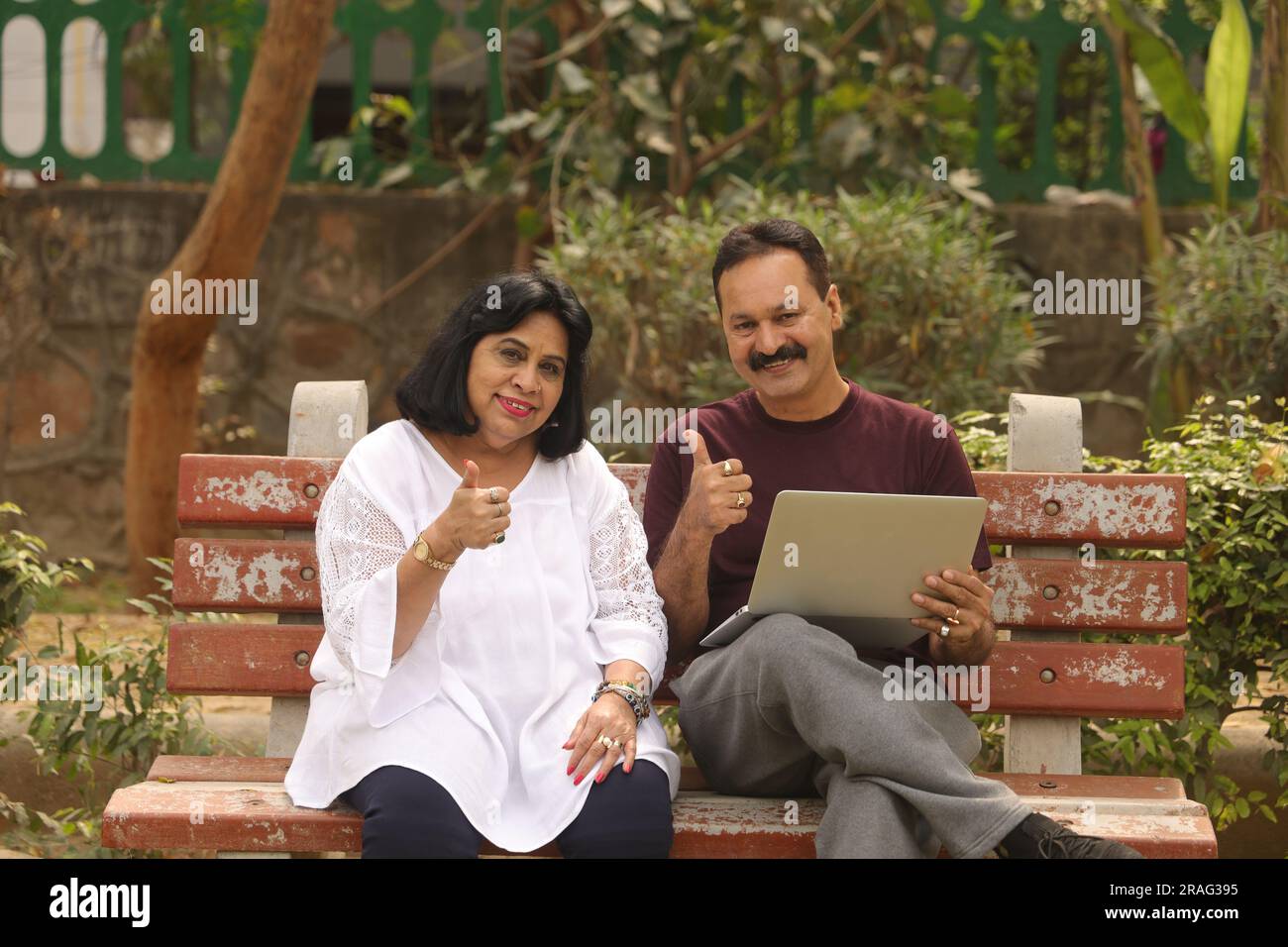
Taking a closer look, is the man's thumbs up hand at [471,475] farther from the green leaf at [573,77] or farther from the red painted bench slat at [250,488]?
the green leaf at [573,77]

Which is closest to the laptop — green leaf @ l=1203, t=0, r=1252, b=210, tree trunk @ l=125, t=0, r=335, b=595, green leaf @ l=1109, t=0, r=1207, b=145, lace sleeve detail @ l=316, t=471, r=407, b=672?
lace sleeve detail @ l=316, t=471, r=407, b=672

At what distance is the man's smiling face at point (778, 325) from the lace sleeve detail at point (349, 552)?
32.5 inches

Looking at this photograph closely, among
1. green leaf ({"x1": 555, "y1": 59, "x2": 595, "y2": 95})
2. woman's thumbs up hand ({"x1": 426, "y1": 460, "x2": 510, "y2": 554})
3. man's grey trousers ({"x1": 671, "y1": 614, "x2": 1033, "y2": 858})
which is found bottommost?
man's grey trousers ({"x1": 671, "y1": 614, "x2": 1033, "y2": 858})

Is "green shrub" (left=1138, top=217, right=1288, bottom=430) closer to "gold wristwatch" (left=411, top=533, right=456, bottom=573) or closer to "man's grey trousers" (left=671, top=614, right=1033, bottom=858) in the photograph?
"man's grey trousers" (left=671, top=614, right=1033, bottom=858)

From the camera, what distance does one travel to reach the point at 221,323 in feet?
23.1

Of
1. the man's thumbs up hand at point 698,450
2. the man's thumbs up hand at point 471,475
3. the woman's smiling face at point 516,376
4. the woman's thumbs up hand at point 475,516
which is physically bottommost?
the woman's thumbs up hand at point 475,516

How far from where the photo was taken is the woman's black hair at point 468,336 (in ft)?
10.8

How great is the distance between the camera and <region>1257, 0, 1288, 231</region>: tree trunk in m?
6.16

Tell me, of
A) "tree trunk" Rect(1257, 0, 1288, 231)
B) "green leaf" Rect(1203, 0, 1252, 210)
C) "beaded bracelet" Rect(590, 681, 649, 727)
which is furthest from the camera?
"tree trunk" Rect(1257, 0, 1288, 231)

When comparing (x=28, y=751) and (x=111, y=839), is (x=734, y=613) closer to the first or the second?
(x=111, y=839)

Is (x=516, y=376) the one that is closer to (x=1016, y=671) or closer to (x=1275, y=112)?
(x=1016, y=671)

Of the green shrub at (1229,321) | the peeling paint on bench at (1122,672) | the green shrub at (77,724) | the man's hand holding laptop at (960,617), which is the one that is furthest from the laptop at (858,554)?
the green shrub at (1229,321)

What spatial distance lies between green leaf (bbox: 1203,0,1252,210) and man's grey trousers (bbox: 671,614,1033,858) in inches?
143

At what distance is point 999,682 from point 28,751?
2572 mm
